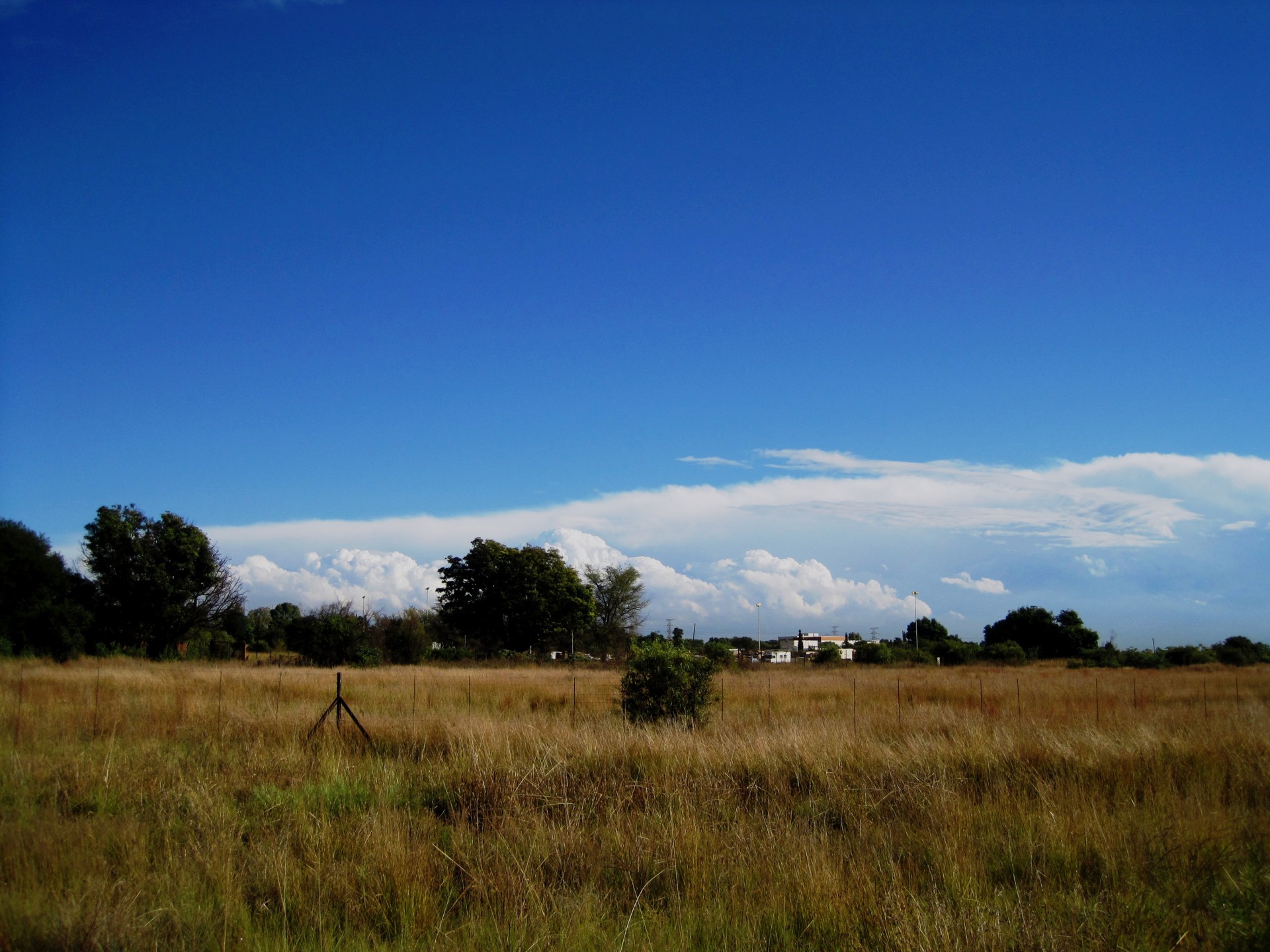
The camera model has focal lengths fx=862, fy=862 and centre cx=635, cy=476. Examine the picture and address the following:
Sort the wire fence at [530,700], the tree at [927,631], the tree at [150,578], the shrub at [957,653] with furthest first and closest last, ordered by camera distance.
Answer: the tree at [927,631] < the shrub at [957,653] < the tree at [150,578] < the wire fence at [530,700]

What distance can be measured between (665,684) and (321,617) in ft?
122

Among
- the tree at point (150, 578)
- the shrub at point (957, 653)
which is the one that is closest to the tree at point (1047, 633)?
the shrub at point (957, 653)

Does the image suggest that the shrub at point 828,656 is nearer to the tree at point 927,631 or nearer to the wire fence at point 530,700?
the wire fence at point 530,700

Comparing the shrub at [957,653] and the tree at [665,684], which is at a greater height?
the tree at [665,684]

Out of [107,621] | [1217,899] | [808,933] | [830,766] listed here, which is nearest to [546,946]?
[808,933]

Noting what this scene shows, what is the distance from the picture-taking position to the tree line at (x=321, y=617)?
130ft

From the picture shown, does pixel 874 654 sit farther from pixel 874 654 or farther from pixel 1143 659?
pixel 1143 659

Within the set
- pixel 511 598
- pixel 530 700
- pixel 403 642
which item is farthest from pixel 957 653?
pixel 530 700

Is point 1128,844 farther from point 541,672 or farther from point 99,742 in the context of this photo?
point 541,672

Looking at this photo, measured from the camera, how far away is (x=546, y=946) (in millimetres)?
5312

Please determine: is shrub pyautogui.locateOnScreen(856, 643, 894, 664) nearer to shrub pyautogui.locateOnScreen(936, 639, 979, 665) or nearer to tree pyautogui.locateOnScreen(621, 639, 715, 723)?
shrub pyautogui.locateOnScreen(936, 639, 979, 665)

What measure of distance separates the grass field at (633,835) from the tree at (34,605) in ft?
83.3

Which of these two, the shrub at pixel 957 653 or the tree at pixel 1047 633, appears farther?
the tree at pixel 1047 633

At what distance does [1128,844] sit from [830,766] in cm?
356
